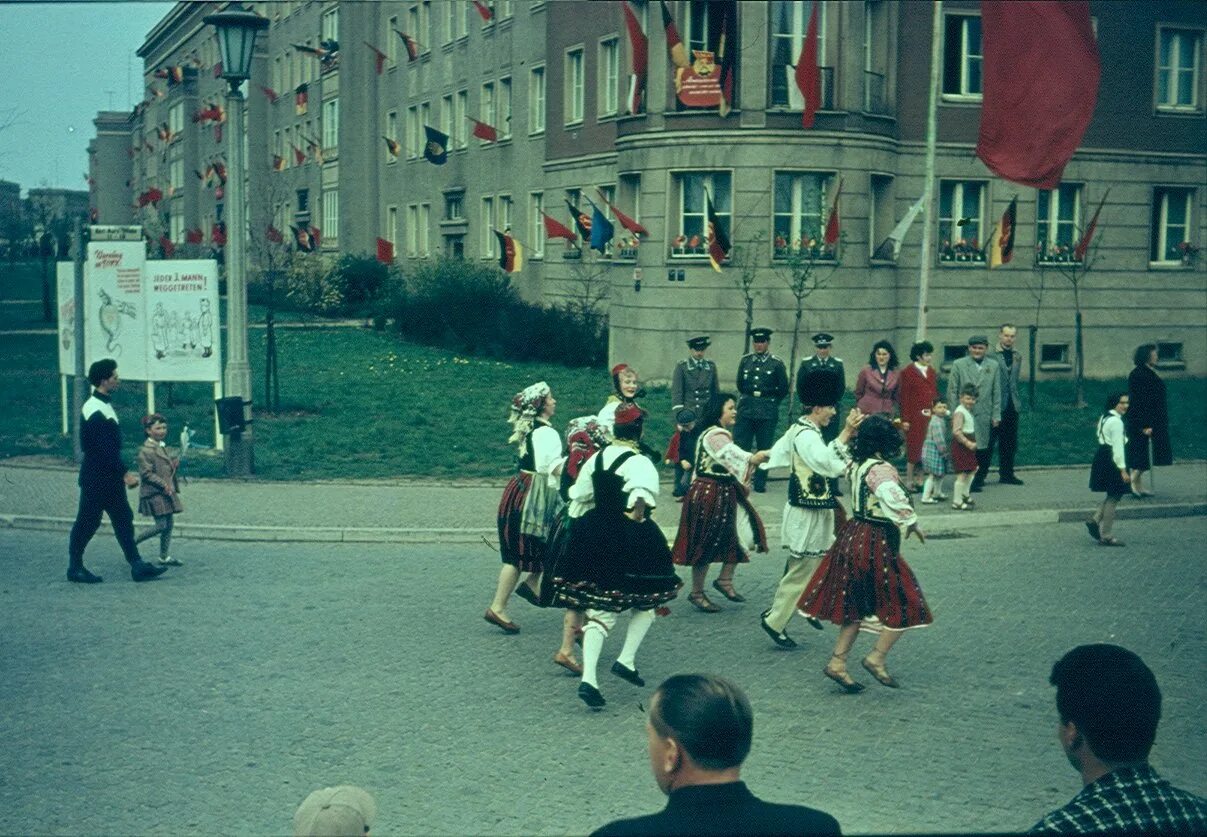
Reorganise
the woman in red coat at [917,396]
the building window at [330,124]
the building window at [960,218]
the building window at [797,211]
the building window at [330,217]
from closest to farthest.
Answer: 1. the woman in red coat at [917,396]
2. the building window at [797,211]
3. the building window at [960,218]
4. the building window at [330,217]
5. the building window at [330,124]

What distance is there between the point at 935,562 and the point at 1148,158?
2104 cm

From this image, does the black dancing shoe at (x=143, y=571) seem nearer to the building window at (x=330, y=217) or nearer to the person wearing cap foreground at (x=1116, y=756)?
the person wearing cap foreground at (x=1116, y=756)

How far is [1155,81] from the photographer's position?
30.8 metres

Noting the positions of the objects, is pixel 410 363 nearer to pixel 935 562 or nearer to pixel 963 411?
pixel 963 411

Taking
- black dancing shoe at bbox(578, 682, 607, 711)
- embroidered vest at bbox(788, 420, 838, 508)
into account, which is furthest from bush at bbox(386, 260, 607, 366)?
black dancing shoe at bbox(578, 682, 607, 711)

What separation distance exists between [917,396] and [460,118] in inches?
1288

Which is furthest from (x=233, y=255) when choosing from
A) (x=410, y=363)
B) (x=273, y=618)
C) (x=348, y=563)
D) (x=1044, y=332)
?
(x=1044, y=332)

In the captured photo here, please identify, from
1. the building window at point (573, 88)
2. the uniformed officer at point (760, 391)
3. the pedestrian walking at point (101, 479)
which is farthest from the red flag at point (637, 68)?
the pedestrian walking at point (101, 479)

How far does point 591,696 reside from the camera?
8328 mm

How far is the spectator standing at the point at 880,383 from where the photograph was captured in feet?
52.0

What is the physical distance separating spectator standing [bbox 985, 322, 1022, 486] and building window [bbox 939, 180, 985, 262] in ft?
42.0

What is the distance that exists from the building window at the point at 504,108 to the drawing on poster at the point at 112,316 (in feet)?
79.4

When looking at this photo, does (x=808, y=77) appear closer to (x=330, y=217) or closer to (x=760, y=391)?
(x=760, y=391)

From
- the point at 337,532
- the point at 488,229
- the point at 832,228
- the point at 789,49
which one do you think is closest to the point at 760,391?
the point at 337,532
